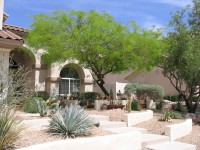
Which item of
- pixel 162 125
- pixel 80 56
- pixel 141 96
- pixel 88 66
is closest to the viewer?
pixel 162 125

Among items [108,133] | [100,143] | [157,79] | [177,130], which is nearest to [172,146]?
[177,130]

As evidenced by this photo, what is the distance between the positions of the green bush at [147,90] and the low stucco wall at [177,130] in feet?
23.7

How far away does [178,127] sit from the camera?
36.1 feet

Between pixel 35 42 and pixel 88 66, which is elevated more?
pixel 35 42

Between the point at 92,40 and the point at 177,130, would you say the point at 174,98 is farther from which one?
the point at 177,130

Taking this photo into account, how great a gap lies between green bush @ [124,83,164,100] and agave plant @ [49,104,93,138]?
11.1 m

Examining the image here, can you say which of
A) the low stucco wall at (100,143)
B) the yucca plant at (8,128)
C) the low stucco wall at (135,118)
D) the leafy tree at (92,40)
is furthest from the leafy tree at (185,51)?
the yucca plant at (8,128)

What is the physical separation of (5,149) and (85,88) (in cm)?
1720

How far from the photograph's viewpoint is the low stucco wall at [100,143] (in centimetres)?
654

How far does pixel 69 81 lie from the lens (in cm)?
2347

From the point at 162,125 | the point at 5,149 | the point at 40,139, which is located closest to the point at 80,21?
the point at 162,125

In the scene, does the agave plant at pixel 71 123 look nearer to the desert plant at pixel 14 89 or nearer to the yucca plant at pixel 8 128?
the desert plant at pixel 14 89

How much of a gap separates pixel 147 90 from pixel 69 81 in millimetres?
6822

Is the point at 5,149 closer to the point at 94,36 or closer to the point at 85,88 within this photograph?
the point at 94,36
